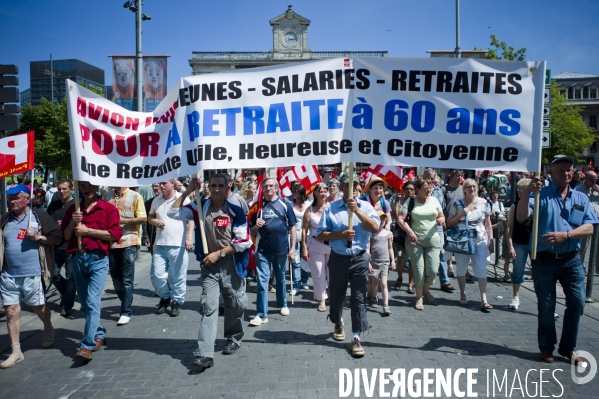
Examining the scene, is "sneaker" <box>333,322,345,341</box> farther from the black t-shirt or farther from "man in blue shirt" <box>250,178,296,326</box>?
the black t-shirt

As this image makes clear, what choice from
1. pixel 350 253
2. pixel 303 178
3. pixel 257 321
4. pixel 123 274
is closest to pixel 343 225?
pixel 350 253

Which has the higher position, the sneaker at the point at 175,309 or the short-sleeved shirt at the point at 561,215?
the short-sleeved shirt at the point at 561,215

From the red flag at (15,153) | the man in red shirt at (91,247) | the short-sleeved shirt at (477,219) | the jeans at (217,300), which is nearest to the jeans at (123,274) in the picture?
the man in red shirt at (91,247)

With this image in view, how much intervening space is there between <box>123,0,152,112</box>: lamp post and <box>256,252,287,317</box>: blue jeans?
8.26m

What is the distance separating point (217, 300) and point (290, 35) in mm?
72211

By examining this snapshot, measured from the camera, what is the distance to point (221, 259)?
5.20 m

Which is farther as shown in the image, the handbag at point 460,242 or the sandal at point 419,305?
the handbag at point 460,242

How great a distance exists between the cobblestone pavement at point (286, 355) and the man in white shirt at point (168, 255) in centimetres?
36

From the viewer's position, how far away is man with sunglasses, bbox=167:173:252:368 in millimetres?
5047

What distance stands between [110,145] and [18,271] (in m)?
1.72

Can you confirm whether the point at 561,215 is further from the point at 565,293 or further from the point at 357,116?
the point at 357,116

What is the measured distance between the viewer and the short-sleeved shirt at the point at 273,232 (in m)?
6.95

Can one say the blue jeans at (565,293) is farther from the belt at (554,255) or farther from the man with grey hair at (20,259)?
the man with grey hair at (20,259)

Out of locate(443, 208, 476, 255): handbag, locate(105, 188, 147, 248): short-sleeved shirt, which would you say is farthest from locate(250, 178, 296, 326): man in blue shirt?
locate(443, 208, 476, 255): handbag
